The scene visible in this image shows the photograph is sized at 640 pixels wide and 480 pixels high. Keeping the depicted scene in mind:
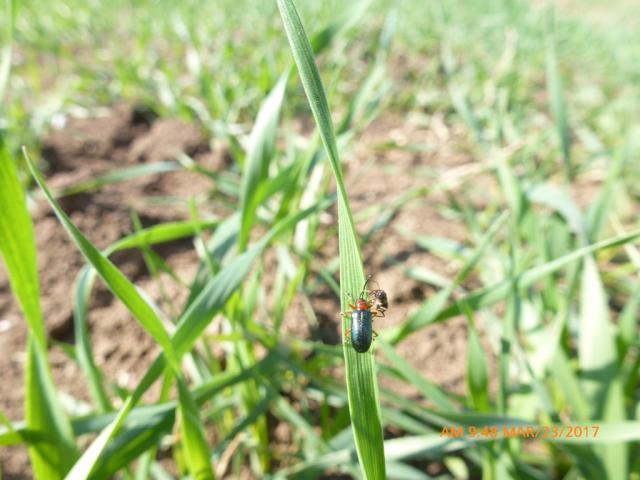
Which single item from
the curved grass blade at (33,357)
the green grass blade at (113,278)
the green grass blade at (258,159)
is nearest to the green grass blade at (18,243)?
the curved grass blade at (33,357)

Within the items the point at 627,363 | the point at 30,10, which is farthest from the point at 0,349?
the point at 30,10

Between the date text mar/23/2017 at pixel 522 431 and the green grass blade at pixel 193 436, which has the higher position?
the green grass blade at pixel 193 436

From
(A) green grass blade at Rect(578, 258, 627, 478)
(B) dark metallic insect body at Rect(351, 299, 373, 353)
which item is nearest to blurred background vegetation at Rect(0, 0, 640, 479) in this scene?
(A) green grass blade at Rect(578, 258, 627, 478)

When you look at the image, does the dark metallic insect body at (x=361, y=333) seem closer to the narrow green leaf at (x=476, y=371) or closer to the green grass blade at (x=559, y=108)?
the narrow green leaf at (x=476, y=371)

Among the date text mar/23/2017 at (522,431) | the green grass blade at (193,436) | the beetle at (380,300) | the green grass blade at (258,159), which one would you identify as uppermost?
the green grass blade at (258,159)

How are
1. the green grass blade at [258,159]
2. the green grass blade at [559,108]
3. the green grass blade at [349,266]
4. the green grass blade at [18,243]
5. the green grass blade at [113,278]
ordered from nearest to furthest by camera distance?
the green grass blade at [349,266] < the green grass blade at [113,278] < the green grass blade at [18,243] < the green grass blade at [258,159] < the green grass blade at [559,108]

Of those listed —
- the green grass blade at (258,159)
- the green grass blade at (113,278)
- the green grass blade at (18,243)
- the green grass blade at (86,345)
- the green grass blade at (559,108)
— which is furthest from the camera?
the green grass blade at (559,108)
